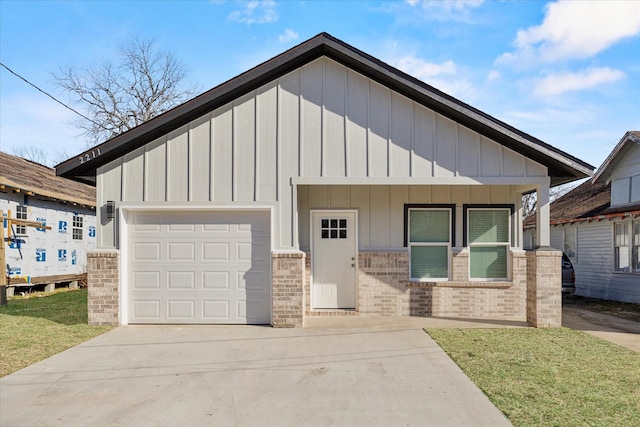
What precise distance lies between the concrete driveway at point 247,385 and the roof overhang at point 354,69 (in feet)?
11.9

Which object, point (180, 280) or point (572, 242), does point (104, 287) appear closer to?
point (180, 280)

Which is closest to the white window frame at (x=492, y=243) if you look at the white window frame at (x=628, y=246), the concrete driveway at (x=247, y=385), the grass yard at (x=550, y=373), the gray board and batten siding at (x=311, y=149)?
the gray board and batten siding at (x=311, y=149)

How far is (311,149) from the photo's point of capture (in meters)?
9.08

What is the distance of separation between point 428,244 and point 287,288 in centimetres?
373

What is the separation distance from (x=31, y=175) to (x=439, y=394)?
1735 cm

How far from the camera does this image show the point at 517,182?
9086 millimetres

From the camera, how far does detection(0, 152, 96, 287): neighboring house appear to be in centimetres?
1455

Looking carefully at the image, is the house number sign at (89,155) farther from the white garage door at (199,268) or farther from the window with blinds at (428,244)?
the window with blinds at (428,244)

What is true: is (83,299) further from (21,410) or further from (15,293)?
(21,410)

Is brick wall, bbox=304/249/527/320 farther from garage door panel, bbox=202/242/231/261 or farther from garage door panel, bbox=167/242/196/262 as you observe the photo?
garage door panel, bbox=167/242/196/262

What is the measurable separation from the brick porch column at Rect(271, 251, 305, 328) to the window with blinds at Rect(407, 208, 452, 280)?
10.2 ft

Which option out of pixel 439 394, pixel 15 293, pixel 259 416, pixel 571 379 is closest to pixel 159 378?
pixel 259 416

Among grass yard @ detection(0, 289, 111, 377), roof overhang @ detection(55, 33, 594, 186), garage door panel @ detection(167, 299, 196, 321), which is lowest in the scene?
grass yard @ detection(0, 289, 111, 377)

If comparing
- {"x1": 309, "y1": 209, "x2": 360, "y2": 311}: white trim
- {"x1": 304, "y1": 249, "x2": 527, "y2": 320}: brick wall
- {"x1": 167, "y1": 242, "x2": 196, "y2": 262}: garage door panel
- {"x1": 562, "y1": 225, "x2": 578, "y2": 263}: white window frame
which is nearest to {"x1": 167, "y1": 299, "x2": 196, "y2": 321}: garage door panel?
{"x1": 167, "y1": 242, "x2": 196, "y2": 262}: garage door panel
